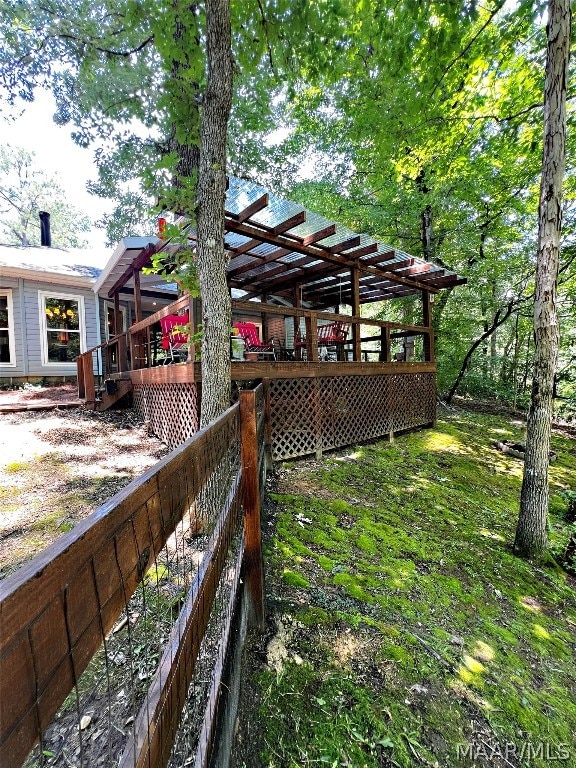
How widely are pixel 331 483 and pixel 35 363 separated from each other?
9.92 meters

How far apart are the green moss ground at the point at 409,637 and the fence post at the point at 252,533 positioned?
0.28 meters

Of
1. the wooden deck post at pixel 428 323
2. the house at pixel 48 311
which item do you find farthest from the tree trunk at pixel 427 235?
the house at pixel 48 311

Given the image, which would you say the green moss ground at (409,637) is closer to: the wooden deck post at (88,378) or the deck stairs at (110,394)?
the deck stairs at (110,394)

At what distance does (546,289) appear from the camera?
392 centimetres

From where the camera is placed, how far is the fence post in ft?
7.01

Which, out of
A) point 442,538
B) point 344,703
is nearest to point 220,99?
point 344,703

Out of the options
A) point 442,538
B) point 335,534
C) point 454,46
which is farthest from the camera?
point 454,46

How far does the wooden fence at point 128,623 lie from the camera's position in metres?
0.43

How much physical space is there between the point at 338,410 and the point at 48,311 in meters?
9.50

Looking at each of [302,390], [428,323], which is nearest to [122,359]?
[302,390]

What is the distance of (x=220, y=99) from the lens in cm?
→ 321

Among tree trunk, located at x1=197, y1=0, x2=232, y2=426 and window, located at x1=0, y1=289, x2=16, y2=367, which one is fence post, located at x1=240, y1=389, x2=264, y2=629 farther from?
window, located at x1=0, y1=289, x2=16, y2=367

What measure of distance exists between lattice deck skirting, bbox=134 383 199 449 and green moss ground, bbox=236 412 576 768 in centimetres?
164

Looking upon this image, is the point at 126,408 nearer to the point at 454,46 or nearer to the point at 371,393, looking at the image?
the point at 371,393
